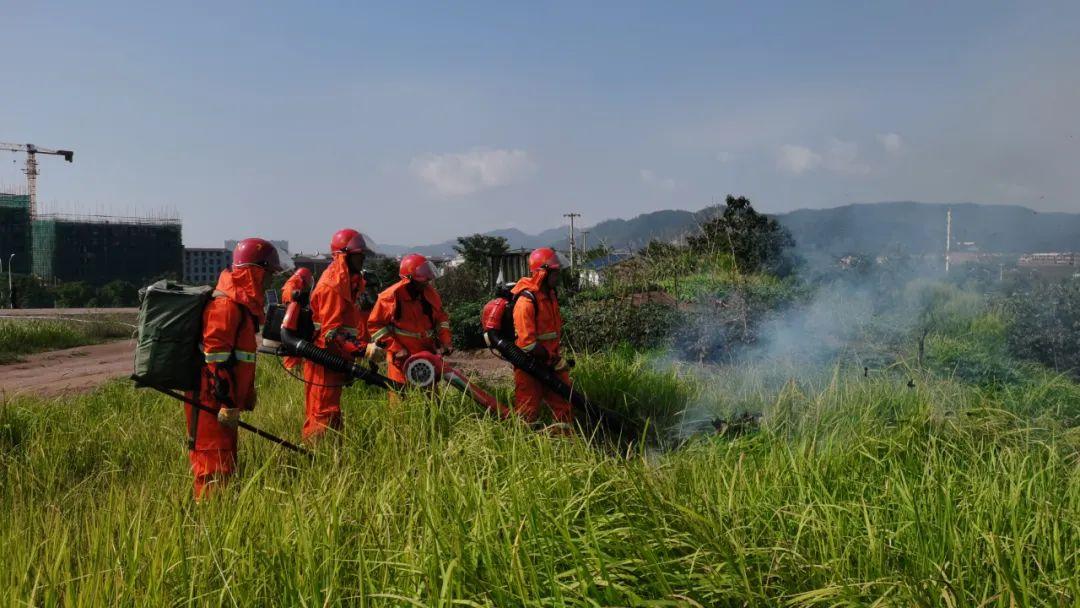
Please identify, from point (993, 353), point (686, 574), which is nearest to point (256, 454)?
point (686, 574)

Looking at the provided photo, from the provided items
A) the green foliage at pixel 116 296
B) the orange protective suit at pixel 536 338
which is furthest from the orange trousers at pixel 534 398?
the green foliage at pixel 116 296

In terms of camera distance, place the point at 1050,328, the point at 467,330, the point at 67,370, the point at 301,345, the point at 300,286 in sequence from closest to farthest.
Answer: the point at 301,345
the point at 300,286
the point at 1050,328
the point at 67,370
the point at 467,330

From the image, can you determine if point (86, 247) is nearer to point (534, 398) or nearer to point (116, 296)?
point (116, 296)

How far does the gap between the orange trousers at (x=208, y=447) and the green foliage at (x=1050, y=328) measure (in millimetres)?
8446

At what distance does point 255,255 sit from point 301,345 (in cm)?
87

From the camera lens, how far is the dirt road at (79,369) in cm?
982

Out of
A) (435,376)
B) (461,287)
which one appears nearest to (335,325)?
(435,376)

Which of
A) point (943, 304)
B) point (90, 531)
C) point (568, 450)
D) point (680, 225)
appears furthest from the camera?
point (680, 225)

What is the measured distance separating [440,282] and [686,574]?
16.7m

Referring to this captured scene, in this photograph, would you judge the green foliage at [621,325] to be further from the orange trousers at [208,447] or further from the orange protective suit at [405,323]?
the orange trousers at [208,447]

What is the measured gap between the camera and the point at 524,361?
19.9 feet

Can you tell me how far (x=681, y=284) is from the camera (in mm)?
13570

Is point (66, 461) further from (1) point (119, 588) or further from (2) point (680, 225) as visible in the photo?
(2) point (680, 225)

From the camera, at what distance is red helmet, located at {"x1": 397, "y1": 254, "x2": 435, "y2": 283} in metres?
6.51
